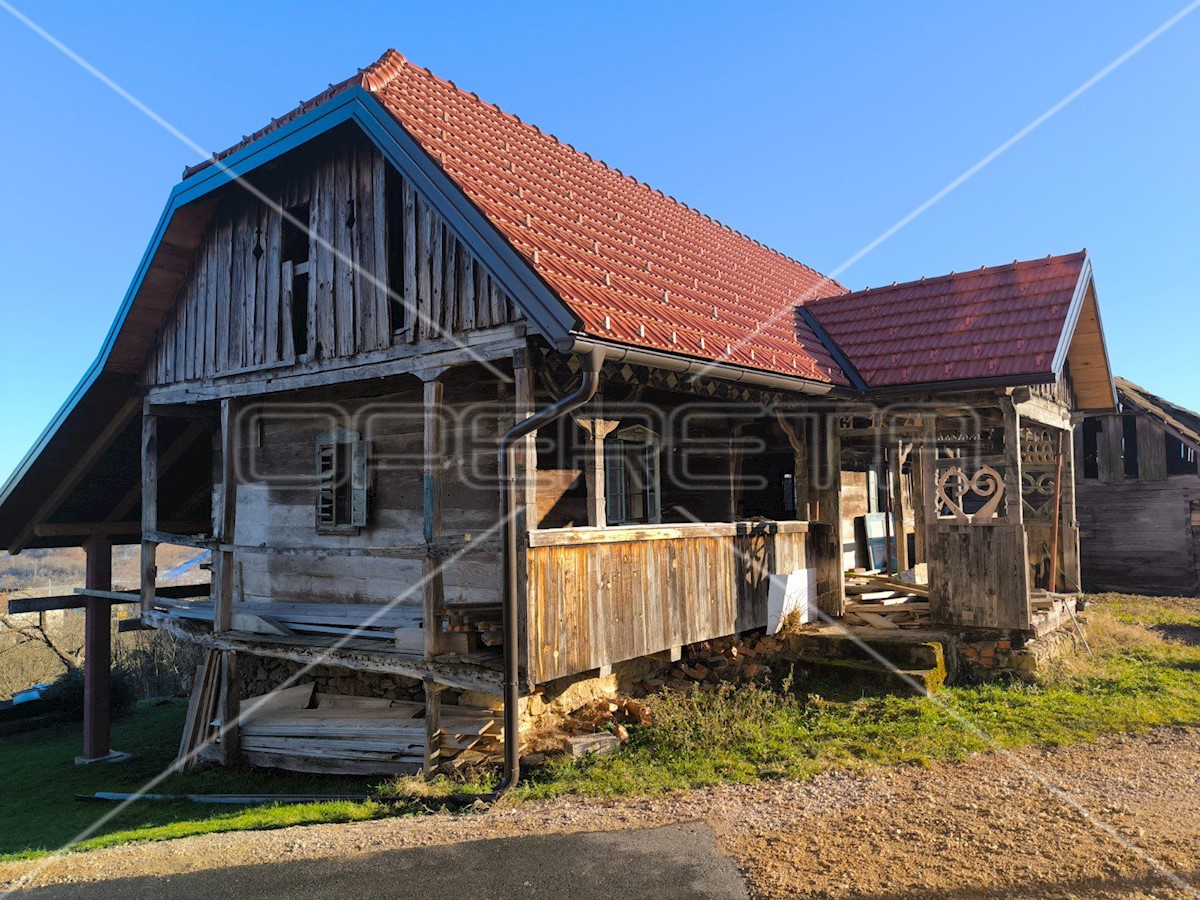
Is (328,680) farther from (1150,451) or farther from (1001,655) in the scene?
(1150,451)

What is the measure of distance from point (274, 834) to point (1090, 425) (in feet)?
66.7

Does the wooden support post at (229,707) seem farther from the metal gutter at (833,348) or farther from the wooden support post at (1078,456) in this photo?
the wooden support post at (1078,456)

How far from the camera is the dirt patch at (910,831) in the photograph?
4703 millimetres

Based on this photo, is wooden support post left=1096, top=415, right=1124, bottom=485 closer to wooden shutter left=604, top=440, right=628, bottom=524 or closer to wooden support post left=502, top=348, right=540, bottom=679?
wooden shutter left=604, top=440, right=628, bottom=524

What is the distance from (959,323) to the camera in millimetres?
11352

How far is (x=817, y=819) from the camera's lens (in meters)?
5.70

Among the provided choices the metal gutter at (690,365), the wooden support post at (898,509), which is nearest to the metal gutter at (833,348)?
the metal gutter at (690,365)

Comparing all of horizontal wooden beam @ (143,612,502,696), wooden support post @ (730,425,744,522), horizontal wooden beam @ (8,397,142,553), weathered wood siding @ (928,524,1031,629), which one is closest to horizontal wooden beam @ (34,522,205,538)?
horizontal wooden beam @ (8,397,142,553)

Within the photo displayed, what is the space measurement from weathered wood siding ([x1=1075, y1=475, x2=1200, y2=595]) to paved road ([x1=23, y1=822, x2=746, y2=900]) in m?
17.6

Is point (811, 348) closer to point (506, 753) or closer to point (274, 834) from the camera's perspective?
point (506, 753)

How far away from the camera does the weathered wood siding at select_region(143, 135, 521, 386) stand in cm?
802

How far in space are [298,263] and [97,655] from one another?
8.14 meters

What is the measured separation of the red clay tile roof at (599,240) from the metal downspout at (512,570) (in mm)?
756

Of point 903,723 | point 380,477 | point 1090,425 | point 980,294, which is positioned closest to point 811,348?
point 980,294
